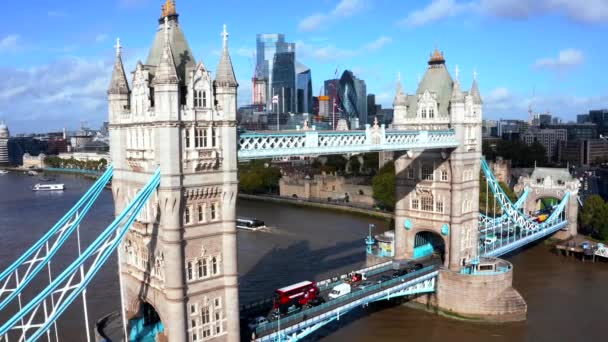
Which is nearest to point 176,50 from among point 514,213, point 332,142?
point 332,142

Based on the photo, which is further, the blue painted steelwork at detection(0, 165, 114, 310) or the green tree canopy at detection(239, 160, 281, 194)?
the green tree canopy at detection(239, 160, 281, 194)

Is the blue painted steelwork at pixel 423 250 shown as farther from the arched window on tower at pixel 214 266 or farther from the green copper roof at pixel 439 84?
the arched window on tower at pixel 214 266

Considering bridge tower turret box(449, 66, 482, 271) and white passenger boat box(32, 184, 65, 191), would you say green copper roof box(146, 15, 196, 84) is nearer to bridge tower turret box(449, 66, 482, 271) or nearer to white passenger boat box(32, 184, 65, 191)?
bridge tower turret box(449, 66, 482, 271)

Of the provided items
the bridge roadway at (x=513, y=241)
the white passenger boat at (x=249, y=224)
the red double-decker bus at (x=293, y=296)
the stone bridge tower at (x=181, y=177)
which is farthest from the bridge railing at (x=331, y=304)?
the white passenger boat at (x=249, y=224)

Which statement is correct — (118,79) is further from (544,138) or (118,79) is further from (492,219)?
(544,138)

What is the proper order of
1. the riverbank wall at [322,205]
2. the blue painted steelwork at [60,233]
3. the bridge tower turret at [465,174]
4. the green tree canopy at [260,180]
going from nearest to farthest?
the blue painted steelwork at [60,233], the bridge tower turret at [465,174], the riverbank wall at [322,205], the green tree canopy at [260,180]

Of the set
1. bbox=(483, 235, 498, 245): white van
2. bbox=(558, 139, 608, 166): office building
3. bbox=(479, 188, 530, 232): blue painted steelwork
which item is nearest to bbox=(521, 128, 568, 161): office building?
bbox=(558, 139, 608, 166): office building
